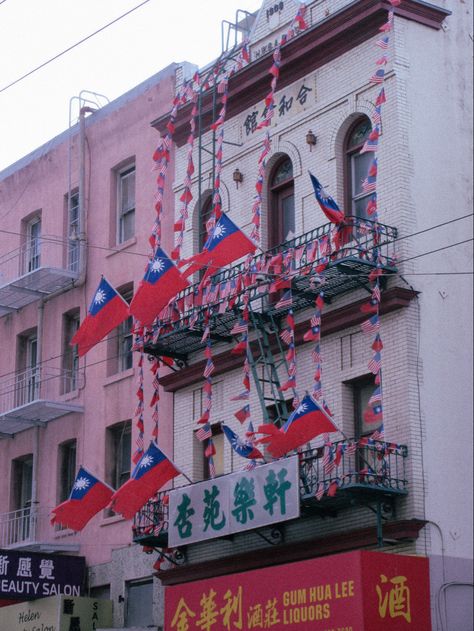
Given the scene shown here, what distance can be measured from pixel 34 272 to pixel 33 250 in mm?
2853

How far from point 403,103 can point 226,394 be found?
675cm

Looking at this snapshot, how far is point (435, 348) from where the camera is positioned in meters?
24.4

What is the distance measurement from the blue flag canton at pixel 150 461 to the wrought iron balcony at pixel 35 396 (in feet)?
18.3

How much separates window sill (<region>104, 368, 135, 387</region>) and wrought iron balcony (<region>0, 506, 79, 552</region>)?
3407 millimetres

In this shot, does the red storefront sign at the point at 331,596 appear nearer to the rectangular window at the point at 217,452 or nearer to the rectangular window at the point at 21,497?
the rectangular window at the point at 217,452

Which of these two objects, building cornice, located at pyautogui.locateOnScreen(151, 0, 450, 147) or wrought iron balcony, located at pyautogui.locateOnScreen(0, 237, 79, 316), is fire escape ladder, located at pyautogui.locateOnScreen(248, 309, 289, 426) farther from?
wrought iron balcony, located at pyautogui.locateOnScreen(0, 237, 79, 316)

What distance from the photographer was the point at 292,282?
25.2 meters

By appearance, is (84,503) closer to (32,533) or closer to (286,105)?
(32,533)

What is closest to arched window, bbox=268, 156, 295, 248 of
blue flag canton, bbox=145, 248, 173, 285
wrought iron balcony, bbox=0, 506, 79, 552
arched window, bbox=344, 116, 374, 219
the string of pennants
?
the string of pennants

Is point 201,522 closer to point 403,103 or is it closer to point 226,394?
point 226,394

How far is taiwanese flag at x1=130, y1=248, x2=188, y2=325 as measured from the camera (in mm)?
25828

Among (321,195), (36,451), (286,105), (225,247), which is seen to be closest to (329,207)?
(321,195)

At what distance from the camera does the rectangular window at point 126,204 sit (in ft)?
108

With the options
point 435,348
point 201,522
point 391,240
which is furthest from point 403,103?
point 201,522
